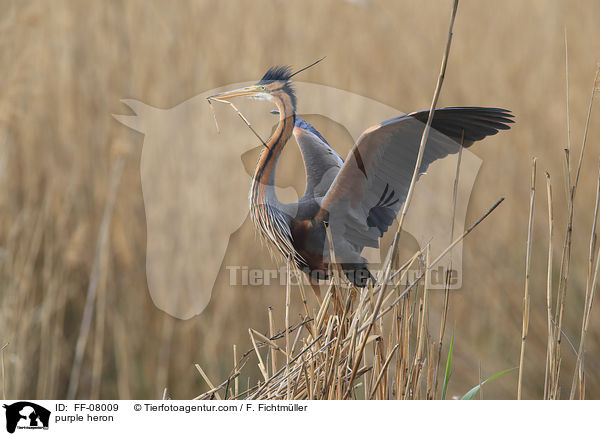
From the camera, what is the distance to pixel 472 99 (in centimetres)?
162

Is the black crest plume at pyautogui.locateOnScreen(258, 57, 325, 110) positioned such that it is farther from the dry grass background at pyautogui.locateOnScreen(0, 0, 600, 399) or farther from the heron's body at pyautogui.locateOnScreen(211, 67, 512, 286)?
the dry grass background at pyautogui.locateOnScreen(0, 0, 600, 399)

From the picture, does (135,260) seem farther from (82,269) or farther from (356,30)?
(356,30)

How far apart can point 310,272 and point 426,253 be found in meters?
0.15

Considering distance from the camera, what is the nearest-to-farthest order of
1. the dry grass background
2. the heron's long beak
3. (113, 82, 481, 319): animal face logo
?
the heron's long beak
(113, 82, 481, 319): animal face logo
the dry grass background

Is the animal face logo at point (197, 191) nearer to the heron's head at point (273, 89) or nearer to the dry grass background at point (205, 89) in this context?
the dry grass background at point (205, 89)

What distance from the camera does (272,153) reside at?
1.92ft

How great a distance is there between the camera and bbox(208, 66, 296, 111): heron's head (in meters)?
0.59

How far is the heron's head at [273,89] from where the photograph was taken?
59 centimetres

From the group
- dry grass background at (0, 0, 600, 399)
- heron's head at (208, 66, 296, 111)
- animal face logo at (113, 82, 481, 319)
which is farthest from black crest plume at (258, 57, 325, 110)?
dry grass background at (0, 0, 600, 399)

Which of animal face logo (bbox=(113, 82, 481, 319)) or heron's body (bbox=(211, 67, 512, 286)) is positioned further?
animal face logo (bbox=(113, 82, 481, 319))

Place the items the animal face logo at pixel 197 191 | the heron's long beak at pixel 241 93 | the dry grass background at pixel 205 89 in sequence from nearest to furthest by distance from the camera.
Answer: the heron's long beak at pixel 241 93
the animal face logo at pixel 197 191
the dry grass background at pixel 205 89
